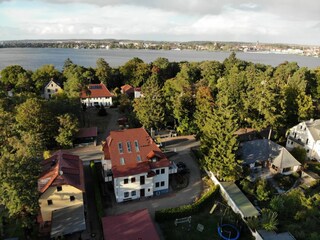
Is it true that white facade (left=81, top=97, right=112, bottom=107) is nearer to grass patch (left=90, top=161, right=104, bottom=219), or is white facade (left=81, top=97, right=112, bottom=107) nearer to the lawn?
grass patch (left=90, top=161, right=104, bottom=219)

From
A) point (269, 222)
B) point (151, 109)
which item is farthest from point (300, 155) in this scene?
point (151, 109)

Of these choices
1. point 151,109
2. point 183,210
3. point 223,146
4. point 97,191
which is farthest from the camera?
point 151,109

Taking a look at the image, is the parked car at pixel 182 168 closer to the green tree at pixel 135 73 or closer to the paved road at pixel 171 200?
the paved road at pixel 171 200

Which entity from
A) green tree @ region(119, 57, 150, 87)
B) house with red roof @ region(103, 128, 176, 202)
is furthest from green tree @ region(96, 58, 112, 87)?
house with red roof @ region(103, 128, 176, 202)

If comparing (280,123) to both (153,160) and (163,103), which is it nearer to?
(163,103)

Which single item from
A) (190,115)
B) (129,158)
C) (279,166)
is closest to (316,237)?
(279,166)

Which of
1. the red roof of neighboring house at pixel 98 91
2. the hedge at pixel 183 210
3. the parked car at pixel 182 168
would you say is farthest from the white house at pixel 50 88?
the hedge at pixel 183 210

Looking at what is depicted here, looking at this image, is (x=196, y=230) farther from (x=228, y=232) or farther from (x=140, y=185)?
(x=140, y=185)
